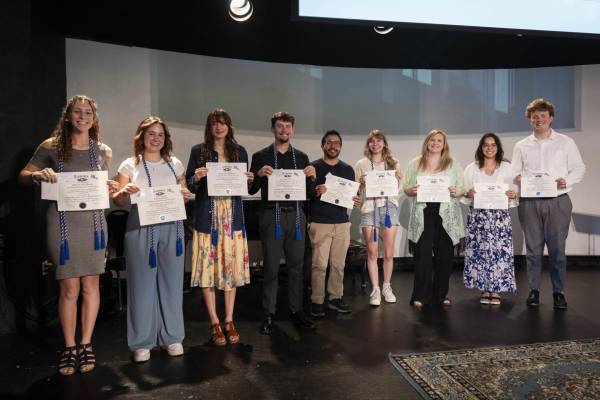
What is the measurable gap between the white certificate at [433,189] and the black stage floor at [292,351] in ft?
3.30

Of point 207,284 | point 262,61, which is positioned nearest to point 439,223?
point 207,284

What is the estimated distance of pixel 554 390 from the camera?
239 cm

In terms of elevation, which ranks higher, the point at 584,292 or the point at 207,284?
the point at 207,284

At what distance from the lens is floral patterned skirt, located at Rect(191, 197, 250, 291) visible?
123 inches

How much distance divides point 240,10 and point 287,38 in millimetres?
827

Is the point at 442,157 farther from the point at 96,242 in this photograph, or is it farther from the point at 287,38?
the point at 96,242

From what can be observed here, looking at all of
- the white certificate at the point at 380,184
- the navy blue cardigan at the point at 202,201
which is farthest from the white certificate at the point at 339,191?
the navy blue cardigan at the point at 202,201

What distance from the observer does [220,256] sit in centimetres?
316

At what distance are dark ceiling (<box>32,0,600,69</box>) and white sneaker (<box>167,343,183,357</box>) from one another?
2.96 m

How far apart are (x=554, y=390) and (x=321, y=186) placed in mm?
2137

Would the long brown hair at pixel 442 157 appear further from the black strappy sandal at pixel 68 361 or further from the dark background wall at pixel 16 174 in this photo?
the dark background wall at pixel 16 174

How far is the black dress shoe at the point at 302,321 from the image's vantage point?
3562mm

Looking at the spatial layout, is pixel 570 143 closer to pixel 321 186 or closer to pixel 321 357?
pixel 321 186

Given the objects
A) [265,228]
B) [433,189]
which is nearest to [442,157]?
[433,189]
